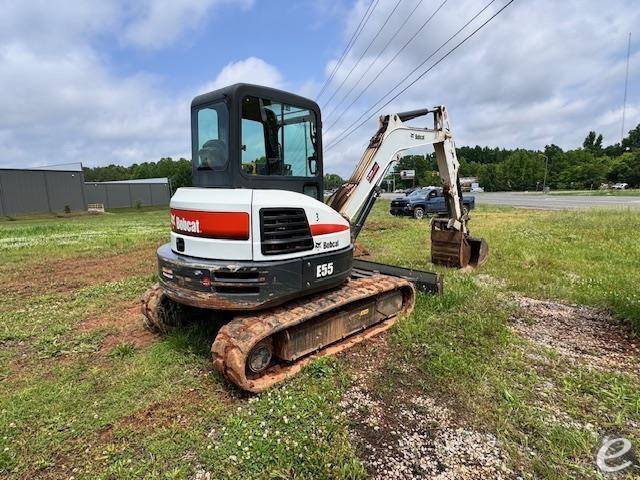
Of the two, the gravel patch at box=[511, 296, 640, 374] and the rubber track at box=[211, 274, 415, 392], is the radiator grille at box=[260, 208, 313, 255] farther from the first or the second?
the gravel patch at box=[511, 296, 640, 374]

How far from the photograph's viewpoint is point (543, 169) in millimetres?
95250

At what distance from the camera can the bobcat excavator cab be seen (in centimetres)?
388

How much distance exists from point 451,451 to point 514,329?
2.68 m

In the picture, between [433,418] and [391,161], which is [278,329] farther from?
[391,161]

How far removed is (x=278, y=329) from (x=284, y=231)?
100cm

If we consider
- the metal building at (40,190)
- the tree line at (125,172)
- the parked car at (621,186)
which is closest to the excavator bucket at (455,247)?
the metal building at (40,190)

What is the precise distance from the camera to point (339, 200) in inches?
231

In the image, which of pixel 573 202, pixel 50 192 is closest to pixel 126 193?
pixel 50 192

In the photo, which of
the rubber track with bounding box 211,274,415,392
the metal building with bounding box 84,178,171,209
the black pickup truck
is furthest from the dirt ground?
the metal building with bounding box 84,178,171,209

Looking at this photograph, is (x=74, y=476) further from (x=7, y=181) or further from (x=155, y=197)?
(x=155, y=197)

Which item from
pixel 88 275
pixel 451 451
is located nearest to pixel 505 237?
pixel 451 451

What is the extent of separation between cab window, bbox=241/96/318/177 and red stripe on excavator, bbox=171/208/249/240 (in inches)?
24.0

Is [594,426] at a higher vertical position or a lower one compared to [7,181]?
lower

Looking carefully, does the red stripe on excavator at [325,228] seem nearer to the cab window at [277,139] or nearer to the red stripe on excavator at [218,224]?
the cab window at [277,139]
